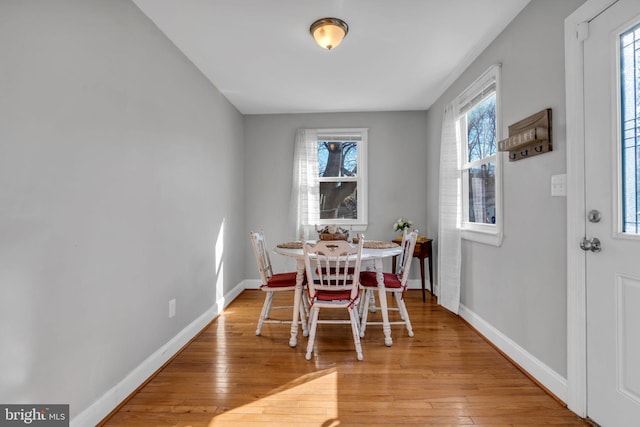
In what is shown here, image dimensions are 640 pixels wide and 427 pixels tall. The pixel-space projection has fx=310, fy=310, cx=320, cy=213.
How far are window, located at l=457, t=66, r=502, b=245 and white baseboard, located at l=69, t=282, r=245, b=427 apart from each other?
267 cm

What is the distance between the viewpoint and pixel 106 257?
1.74 meters

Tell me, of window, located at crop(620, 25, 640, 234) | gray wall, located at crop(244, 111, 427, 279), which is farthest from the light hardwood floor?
gray wall, located at crop(244, 111, 427, 279)

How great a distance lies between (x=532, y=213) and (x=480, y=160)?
1.00 meters

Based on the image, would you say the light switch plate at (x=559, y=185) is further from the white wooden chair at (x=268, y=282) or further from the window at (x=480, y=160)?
the white wooden chair at (x=268, y=282)

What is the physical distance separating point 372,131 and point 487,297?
2660 mm

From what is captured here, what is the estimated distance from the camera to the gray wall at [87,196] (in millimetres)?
1259

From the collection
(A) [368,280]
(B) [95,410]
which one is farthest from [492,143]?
(B) [95,410]

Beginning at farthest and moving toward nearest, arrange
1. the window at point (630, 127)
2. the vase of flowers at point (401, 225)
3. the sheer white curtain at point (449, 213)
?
1. the vase of flowers at point (401, 225)
2. the sheer white curtain at point (449, 213)
3. the window at point (630, 127)

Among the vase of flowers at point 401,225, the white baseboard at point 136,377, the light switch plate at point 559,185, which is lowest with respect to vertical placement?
the white baseboard at point 136,377

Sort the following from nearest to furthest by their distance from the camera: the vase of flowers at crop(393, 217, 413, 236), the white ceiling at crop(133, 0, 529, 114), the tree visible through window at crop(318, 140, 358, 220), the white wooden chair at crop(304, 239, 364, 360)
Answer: the white ceiling at crop(133, 0, 529, 114)
the white wooden chair at crop(304, 239, 364, 360)
the vase of flowers at crop(393, 217, 413, 236)
the tree visible through window at crop(318, 140, 358, 220)

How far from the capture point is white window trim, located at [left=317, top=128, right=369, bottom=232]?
440 cm

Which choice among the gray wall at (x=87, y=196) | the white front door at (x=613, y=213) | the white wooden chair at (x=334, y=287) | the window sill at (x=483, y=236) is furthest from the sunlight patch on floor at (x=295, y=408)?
the window sill at (x=483, y=236)

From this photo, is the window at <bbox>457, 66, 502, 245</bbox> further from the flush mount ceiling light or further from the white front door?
the flush mount ceiling light

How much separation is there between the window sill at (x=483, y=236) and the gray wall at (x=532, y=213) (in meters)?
0.05
